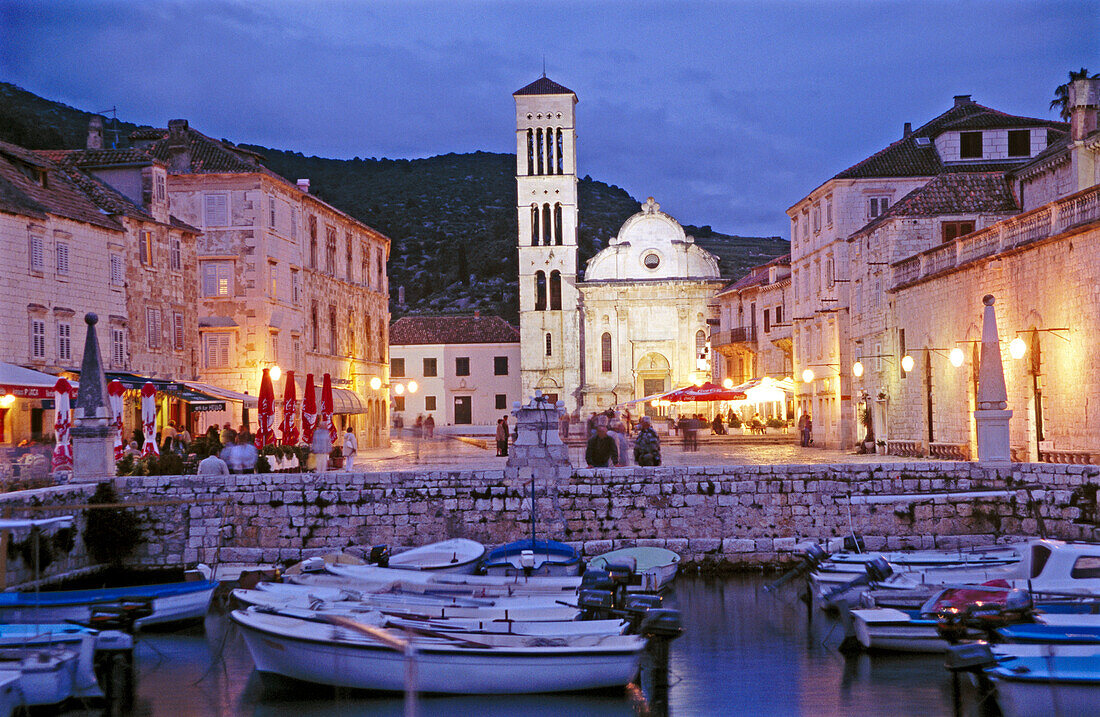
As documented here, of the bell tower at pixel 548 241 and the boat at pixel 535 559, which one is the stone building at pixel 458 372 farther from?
the boat at pixel 535 559

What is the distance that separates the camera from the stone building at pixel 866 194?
43844mm

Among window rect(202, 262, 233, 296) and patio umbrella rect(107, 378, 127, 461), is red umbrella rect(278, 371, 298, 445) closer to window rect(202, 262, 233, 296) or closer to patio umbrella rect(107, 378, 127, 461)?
patio umbrella rect(107, 378, 127, 461)

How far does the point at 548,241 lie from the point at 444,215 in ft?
277

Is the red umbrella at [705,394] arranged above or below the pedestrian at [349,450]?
above

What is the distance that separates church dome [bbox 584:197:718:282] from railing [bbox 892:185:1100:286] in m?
41.7

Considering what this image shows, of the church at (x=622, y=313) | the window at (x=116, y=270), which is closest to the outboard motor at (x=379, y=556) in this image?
the window at (x=116, y=270)

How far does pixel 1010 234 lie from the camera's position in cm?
2772

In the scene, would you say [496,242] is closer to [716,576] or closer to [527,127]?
[527,127]

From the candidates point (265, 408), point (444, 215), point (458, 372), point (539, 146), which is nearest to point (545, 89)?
point (539, 146)

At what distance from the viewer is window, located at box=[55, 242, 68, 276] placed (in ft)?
105

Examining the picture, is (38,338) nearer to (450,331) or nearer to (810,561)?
(810,561)

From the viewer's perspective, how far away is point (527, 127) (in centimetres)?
8231

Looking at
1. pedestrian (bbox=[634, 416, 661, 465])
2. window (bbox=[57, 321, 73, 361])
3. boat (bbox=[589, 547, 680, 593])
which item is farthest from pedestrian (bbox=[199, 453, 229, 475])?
window (bbox=[57, 321, 73, 361])

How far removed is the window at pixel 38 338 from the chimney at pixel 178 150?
44.8 feet
